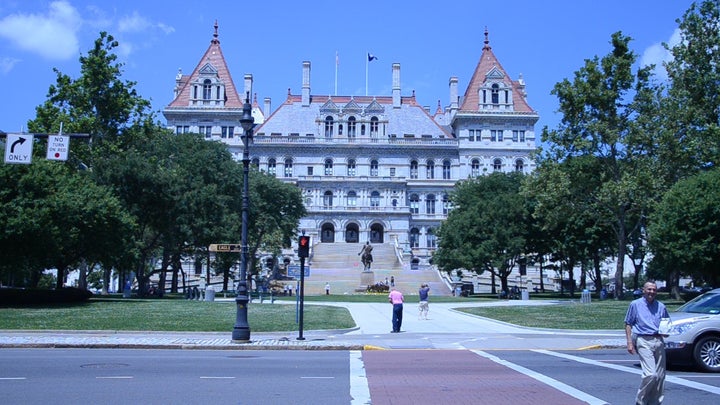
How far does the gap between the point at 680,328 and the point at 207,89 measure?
282 feet

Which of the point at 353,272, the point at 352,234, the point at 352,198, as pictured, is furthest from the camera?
the point at 352,234

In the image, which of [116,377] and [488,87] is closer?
[116,377]

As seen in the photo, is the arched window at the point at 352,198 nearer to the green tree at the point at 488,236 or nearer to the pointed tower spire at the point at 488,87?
the pointed tower spire at the point at 488,87

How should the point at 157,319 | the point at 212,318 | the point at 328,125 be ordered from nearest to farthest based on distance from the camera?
1. the point at 157,319
2. the point at 212,318
3. the point at 328,125

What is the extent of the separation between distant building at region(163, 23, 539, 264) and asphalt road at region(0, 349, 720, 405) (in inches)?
2908

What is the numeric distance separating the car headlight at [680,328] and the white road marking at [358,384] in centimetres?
648

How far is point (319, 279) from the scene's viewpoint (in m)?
67.1

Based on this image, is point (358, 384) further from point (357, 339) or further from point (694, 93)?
point (694, 93)

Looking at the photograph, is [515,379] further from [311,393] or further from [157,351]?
[157,351]

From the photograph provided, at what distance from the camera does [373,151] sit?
96312 millimetres

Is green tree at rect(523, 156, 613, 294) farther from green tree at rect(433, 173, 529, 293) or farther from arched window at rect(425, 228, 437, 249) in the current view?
arched window at rect(425, 228, 437, 249)

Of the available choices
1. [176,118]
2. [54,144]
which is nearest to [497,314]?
[54,144]

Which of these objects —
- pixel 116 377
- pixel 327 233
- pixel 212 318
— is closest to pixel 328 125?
pixel 327 233

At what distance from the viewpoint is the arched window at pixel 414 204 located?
312 feet
